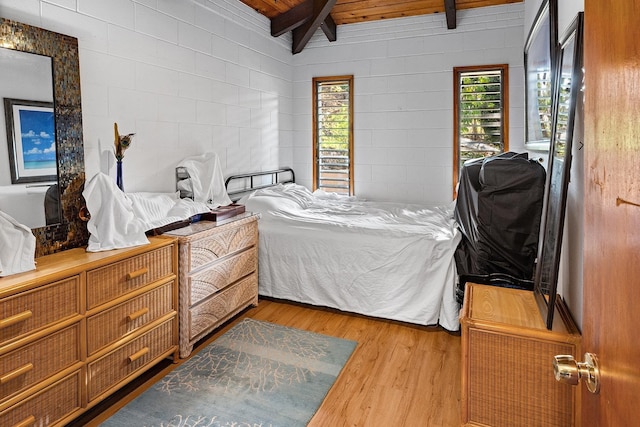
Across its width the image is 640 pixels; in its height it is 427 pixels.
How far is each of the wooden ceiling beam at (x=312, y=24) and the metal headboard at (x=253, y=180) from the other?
1.48 meters

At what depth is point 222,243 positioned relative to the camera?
Answer: 2.91 meters

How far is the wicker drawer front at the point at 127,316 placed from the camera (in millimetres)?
1982

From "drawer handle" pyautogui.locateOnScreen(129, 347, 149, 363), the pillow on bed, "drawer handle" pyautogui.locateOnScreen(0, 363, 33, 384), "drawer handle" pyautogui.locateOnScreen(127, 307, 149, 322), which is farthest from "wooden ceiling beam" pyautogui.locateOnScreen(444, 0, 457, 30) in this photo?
"drawer handle" pyautogui.locateOnScreen(0, 363, 33, 384)

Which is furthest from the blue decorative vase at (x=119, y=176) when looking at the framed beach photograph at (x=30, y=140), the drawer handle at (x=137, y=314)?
the drawer handle at (x=137, y=314)

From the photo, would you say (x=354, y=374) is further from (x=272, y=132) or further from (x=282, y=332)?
(x=272, y=132)

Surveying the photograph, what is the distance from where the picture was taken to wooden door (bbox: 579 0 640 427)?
56 centimetres

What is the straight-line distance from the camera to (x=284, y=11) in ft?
14.9

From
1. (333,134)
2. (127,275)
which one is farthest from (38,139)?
(333,134)

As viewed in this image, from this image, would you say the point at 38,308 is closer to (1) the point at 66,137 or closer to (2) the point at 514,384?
(1) the point at 66,137

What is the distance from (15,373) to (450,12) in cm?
453

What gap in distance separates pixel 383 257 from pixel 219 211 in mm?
1249

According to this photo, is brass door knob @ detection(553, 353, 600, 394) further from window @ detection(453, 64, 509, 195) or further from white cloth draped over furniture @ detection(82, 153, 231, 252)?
window @ detection(453, 64, 509, 195)

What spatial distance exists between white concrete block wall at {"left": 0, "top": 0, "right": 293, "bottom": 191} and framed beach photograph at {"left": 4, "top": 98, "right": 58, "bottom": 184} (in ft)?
1.09

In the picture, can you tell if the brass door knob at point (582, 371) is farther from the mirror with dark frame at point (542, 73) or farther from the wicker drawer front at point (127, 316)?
the wicker drawer front at point (127, 316)
